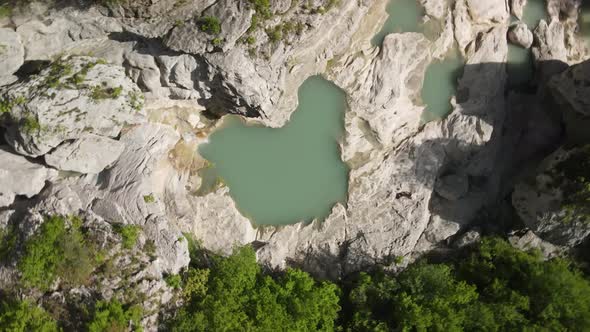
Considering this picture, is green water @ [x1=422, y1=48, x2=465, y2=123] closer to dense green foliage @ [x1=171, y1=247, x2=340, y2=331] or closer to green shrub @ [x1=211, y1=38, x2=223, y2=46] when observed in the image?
dense green foliage @ [x1=171, y1=247, x2=340, y2=331]

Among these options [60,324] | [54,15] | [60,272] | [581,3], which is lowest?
[60,324]

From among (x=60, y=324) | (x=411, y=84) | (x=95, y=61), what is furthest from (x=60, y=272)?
(x=411, y=84)

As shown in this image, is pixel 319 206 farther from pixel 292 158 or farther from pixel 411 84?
pixel 411 84

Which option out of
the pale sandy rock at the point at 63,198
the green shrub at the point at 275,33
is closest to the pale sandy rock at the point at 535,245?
the green shrub at the point at 275,33

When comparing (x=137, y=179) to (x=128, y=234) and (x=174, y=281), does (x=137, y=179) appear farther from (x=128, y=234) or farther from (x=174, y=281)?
(x=174, y=281)

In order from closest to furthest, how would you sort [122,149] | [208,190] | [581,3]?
[122,149], [208,190], [581,3]
